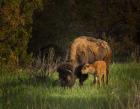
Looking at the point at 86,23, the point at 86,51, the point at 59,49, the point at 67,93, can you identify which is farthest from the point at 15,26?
the point at 86,23

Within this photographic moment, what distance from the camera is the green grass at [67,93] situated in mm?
11039

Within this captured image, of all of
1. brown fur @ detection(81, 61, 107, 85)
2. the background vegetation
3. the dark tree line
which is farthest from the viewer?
the dark tree line

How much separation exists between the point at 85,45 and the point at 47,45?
9.48 m

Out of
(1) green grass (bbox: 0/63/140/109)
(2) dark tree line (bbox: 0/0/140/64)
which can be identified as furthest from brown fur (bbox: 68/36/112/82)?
(2) dark tree line (bbox: 0/0/140/64)

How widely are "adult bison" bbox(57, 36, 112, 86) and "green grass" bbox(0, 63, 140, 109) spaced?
27 cm

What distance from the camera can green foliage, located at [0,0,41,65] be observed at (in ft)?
57.0

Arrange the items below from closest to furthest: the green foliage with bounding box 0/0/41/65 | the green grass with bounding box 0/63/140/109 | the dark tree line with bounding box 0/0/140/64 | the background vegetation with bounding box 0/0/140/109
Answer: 1. the green grass with bounding box 0/63/140/109
2. the background vegetation with bounding box 0/0/140/109
3. the green foliage with bounding box 0/0/41/65
4. the dark tree line with bounding box 0/0/140/64

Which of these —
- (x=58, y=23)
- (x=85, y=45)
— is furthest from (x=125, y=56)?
(x=85, y=45)

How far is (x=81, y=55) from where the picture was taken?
1446 centimetres

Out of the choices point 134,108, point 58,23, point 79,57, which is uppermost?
point 58,23

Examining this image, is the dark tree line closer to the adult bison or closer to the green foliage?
the green foliage

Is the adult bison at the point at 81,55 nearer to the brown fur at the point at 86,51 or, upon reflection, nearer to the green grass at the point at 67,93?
the brown fur at the point at 86,51

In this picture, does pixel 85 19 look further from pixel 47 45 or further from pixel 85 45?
pixel 85 45

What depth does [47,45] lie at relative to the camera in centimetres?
2409
